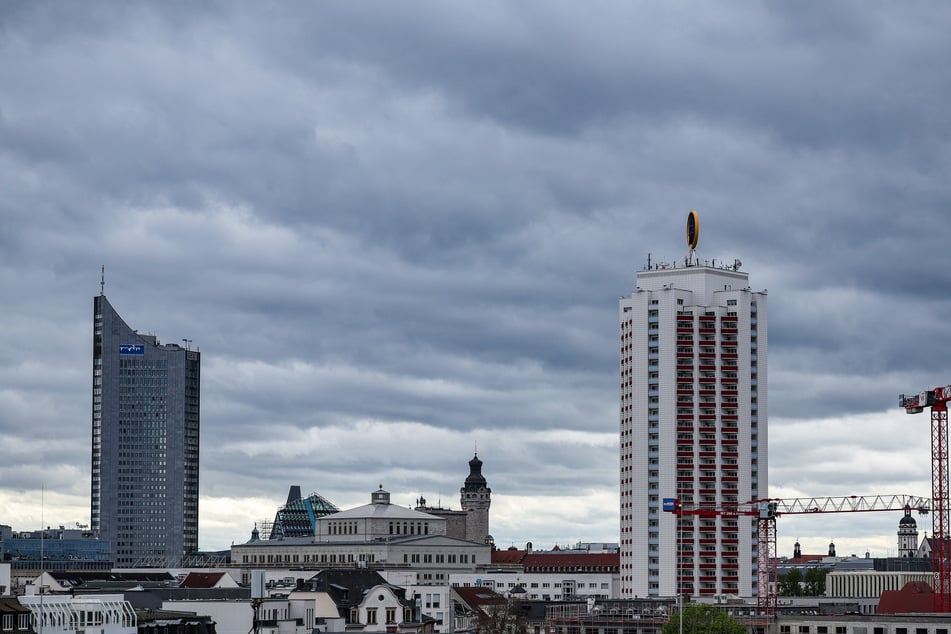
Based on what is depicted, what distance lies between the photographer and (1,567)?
14088 centimetres

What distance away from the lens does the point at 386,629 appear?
199875 mm

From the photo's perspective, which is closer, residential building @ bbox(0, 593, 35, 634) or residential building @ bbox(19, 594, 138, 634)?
residential building @ bbox(0, 593, 35, 634)

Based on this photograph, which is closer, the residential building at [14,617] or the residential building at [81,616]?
the residential building at [14,617]

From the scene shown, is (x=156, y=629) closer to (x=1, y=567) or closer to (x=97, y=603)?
(x=97, y=603)

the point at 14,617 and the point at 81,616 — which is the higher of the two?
the point at 14,617

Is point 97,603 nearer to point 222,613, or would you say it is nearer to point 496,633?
point 222,613

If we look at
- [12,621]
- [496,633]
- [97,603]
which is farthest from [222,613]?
[496,633]

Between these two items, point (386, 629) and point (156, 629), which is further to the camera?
point (386, 629)

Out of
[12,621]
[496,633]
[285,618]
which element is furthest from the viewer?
[496,633]

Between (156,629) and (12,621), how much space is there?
1456cm

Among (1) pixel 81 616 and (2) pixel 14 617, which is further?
(1) pixel 81 616

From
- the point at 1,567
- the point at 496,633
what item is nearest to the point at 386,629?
the point at 496,633

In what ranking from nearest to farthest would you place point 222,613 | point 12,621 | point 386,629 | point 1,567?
1. point 12,621
2. point 1,567
3. point 222,613
4. point 386,629

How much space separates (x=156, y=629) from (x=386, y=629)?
228 ft
